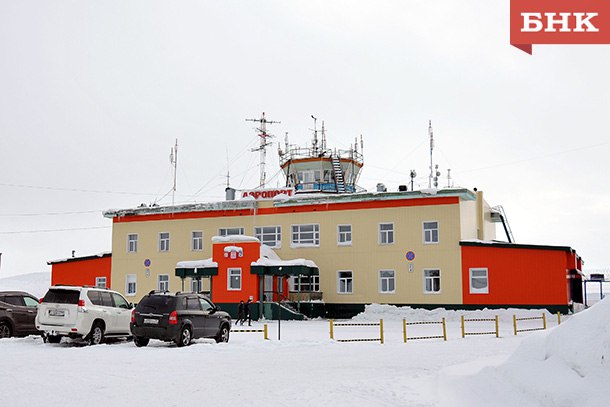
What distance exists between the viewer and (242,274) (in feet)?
127

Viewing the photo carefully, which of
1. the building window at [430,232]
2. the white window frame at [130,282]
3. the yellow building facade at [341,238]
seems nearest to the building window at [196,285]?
the yellow building facade at [341,238]

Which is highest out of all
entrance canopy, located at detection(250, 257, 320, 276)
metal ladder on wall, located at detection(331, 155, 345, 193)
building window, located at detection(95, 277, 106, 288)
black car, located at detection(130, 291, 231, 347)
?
metal ladder on wall, located at detection(331, 155, 345, 193)

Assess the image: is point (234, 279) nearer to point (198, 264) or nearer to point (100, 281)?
point (198, 264)

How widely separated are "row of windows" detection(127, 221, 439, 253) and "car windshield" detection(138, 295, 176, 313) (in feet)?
68.7

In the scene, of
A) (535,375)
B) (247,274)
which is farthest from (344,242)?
(535,375)

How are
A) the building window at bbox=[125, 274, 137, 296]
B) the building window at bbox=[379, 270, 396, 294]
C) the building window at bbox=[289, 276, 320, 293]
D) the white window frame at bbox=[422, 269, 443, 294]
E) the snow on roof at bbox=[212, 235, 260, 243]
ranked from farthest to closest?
the building window at bbox=[125, 274, 137, 296] → the building window at bbox=[289, 276, 320, 293] → the building window at bbox=[379, 270, 396, 294] → the snow on roof at bbox=[212, 235, 260, 243] → the white window frame at bbox=[422, 269, 443, 294]

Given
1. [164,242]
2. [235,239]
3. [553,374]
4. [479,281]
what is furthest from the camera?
[164,242]

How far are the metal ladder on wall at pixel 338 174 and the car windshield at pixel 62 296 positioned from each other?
2874cm

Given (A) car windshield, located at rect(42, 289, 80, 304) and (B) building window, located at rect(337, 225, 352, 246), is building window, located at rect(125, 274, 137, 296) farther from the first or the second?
(A) car windshield, located at rect(42, 289, 80, 304)

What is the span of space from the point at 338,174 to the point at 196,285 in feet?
41.3

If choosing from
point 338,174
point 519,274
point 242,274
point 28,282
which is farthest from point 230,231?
point 28,282

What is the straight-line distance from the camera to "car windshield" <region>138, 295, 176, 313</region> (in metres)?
20.0

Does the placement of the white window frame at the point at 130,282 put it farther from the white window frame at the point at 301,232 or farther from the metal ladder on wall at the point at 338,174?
the metal ladder on wall at the point at 338,174

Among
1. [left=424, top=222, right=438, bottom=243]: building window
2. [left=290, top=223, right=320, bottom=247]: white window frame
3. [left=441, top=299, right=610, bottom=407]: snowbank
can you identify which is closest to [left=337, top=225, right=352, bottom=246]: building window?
[left=290, top=223, right=320, bottom=247]: white window frame
